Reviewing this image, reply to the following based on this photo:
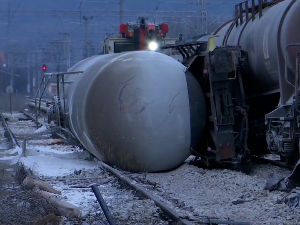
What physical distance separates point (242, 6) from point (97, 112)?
4013 mm

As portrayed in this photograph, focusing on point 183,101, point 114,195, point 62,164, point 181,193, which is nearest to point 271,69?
point 183,101

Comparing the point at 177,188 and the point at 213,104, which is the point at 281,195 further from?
the point at 213,104

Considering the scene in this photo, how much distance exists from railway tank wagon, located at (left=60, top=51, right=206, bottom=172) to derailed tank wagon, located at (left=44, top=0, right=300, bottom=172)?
0.06ft

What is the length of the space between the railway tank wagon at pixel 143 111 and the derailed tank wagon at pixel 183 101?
18 millimetres

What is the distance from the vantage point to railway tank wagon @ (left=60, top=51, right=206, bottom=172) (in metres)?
10.7

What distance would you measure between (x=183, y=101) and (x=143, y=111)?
2.73 feet

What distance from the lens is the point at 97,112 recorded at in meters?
11.1

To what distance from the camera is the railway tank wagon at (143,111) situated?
10711 millimetres

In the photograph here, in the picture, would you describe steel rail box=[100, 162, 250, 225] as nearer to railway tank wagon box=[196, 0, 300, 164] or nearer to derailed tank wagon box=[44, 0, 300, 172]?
derailed tank wagon box=[44, 0, 300, 172]

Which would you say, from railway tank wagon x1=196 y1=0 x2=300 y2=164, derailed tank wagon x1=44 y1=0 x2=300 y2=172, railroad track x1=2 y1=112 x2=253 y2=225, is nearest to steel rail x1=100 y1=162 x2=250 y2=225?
railroad track x1=2 y1=112 x2=253 y2=225

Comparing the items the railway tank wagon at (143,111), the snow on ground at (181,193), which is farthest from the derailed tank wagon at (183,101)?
the snow on ground at (181,193)

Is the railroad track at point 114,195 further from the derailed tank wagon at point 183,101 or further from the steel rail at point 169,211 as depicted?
the derailed tank wagon at point 183,101

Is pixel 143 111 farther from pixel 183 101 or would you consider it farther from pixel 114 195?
pixel 114 195

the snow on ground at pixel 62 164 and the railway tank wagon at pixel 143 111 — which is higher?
the railway tank wagon at pixel 143 111
